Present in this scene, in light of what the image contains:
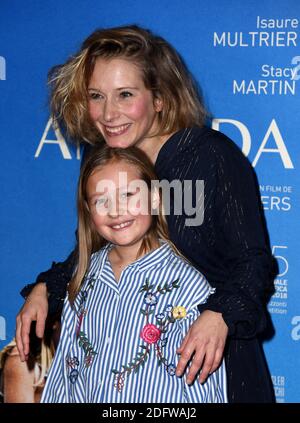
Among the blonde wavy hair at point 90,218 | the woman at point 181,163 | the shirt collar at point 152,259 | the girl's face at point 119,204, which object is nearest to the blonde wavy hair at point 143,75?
the woman at point 181,163

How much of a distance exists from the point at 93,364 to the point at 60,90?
761mm

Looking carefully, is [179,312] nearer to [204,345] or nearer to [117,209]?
[204,345]

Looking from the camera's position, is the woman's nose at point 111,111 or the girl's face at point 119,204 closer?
the girl's face at point 119,204

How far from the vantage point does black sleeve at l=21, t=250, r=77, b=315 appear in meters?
2.05

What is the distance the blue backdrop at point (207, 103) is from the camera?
7.70 ft

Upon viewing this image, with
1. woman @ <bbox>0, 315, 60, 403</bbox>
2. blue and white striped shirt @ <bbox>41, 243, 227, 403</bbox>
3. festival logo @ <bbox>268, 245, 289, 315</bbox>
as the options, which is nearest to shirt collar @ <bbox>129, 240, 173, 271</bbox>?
blue and white striped shirt @ <bbox>41, 243, 227, 403</bbox>

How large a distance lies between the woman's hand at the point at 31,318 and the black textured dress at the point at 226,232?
29 mm

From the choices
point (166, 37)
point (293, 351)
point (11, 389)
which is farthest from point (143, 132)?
point (11, 389)

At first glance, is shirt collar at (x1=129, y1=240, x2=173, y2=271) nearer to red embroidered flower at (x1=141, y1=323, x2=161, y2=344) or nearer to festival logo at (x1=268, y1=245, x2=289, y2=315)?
red embroidered flower at (x1=141, y1=323, x2=161, y2=344)

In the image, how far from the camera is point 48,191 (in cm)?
268

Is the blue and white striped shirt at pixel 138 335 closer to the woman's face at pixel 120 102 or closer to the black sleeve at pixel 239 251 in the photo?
the black sleeve at pixel 239 251

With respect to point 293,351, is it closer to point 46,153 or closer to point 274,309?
point 274,309

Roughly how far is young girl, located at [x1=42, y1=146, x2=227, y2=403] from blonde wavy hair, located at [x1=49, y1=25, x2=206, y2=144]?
0.18 metres
